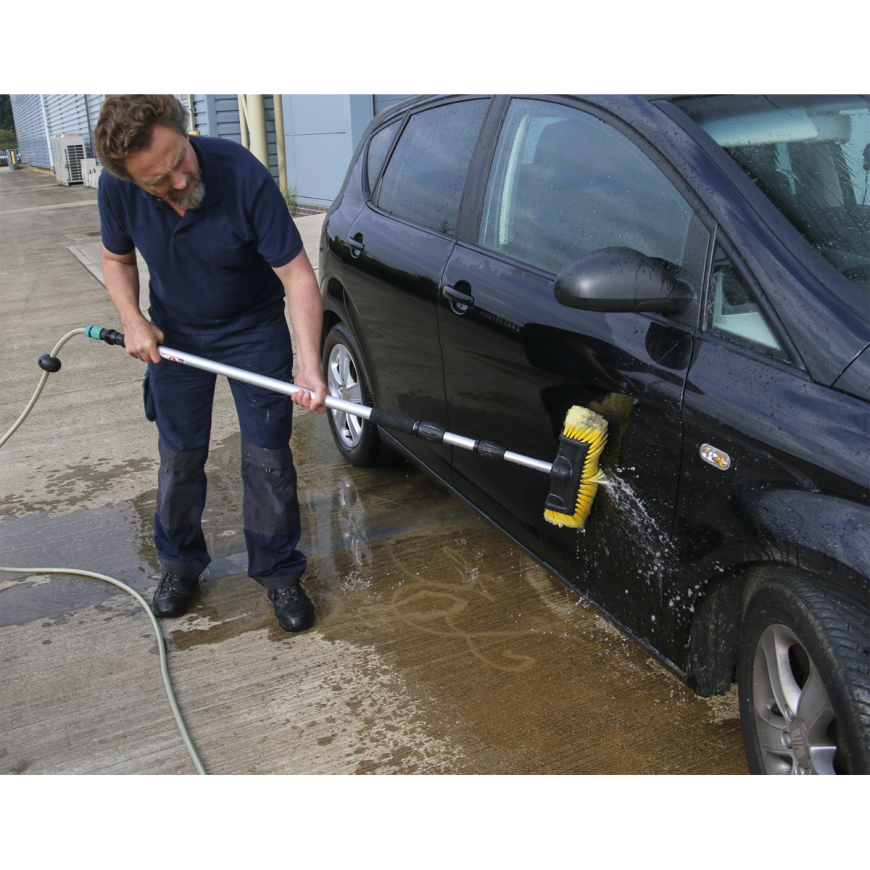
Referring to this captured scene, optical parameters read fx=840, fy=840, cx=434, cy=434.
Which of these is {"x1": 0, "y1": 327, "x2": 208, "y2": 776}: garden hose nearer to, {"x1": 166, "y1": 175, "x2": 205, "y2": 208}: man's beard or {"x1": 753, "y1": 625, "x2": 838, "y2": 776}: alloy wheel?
{"x1": 166, "y1": 175, "x2": 205, "y2": 208}: man's beard

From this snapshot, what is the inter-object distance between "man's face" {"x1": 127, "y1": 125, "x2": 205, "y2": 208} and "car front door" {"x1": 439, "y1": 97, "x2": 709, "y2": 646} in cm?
90

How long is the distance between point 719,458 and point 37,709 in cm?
217

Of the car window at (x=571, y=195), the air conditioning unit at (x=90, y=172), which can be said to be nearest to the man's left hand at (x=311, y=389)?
the car window at (x=571, y=195)

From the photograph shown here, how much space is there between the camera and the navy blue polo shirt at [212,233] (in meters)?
2.65

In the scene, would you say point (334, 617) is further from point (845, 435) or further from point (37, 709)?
point (845, 435)

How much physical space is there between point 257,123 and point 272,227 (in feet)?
37.7

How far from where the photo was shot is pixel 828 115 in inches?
88.6

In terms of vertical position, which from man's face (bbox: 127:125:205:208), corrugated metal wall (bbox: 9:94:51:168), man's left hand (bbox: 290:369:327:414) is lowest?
corrugated metal wall (bbox: 9:94:51:168)

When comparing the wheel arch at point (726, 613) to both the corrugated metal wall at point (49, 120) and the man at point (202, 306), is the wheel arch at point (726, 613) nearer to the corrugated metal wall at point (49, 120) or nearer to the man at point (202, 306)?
the man at point (202, 306)

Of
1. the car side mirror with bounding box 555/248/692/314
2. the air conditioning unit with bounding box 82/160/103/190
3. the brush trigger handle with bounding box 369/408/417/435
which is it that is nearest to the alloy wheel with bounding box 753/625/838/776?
the car side mirror with bounding box 555/248/692/314

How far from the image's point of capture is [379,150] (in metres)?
3.88

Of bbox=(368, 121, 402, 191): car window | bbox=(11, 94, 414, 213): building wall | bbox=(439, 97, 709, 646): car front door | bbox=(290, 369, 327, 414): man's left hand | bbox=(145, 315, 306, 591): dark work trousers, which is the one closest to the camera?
bbox=(439, 97, 709, 646): car front door

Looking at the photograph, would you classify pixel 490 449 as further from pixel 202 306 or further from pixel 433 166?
pixel 433 166

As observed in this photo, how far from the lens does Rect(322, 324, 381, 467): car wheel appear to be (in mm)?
3930
